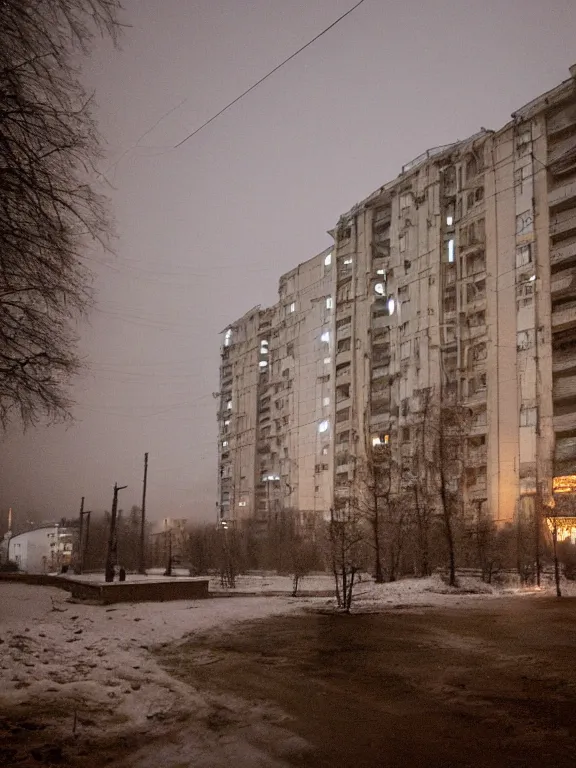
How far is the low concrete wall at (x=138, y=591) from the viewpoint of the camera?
855 inches

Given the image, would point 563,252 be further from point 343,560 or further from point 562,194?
point 343,560

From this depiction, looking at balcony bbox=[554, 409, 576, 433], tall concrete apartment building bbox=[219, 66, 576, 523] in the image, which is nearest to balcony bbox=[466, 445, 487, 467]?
tall concrete apartment building bbox=[219, 66, 576, 523]

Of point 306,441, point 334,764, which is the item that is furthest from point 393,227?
point 334,764

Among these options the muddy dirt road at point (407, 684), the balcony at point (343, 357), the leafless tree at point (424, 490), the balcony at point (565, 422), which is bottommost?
the muddy dirt road at point (407, 684)

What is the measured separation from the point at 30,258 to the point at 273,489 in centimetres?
8153

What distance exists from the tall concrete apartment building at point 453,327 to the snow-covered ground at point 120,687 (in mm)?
28466

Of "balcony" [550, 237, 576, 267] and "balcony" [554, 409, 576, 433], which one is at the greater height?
"balcony" [550, 237, 576, 267]

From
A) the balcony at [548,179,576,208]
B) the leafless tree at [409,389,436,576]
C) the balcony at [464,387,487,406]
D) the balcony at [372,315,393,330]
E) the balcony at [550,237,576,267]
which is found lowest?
the leafless tree at [409,389,436,576]

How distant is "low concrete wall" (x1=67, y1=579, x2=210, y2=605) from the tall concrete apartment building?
2020 centimetres

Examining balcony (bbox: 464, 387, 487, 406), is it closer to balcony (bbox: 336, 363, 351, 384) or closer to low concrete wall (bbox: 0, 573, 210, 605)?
balcony (bbox: 336, 363, 351, 384)

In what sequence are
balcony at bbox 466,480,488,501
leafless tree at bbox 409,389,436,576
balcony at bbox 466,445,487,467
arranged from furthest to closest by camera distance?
balcony at bbox 466,445,487,467
balcony at bbox 466,480,488,501
leafless tree at bbox 409,389,436,576

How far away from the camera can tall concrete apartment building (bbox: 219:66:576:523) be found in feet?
174

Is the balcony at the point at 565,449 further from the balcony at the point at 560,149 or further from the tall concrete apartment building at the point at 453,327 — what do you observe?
the balcony at the point at 560,149

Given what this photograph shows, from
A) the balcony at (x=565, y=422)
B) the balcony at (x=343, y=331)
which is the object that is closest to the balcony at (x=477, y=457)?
the balcony at (x=565, y=422)
